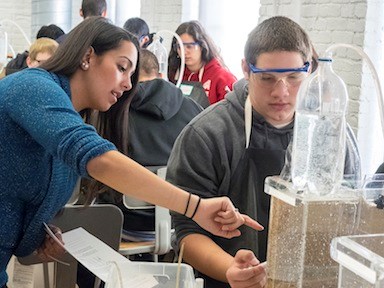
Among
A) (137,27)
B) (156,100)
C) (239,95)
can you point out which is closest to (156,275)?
(239,95)

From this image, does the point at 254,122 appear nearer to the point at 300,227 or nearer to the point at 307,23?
the point at 300,227

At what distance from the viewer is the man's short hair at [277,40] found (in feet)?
4.38

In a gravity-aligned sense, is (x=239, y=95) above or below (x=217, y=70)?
above

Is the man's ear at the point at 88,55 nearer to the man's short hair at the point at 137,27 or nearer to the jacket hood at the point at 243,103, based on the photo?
the jacket hood at the point at 243,103

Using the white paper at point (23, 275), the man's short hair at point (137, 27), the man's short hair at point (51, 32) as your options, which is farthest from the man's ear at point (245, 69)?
the man's short hair at point (51, 32)

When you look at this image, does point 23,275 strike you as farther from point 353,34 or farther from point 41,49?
point 41,49

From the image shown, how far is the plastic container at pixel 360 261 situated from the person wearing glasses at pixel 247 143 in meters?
0.52

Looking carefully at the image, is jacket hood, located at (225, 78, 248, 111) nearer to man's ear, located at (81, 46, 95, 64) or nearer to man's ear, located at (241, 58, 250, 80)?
man's ear, located at (241, 58, 250, 80)

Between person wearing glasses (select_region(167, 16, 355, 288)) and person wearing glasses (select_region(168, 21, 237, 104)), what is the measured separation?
2547mm

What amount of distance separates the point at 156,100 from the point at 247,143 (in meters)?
1.23

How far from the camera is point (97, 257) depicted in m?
1.22

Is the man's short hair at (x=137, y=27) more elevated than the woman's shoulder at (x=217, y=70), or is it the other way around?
the man's short hair at (x=137, y=27)

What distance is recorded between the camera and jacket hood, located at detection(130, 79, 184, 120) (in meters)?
2.60

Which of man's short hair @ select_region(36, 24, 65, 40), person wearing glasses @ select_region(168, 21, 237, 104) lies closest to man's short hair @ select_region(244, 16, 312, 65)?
person wearing glasses @ select_region(168, 21, 237, 104)
